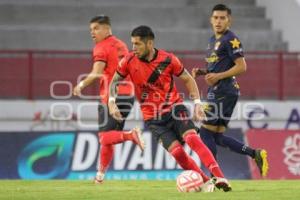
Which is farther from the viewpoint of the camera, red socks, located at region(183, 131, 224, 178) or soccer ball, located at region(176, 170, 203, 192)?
soccer ball, located at region(176, 170, 203, 192)

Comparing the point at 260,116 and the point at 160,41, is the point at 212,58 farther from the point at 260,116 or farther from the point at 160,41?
the point at 160,41

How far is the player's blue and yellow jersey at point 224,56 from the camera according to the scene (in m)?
11.9

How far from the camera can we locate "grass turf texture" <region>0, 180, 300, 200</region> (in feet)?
34.3

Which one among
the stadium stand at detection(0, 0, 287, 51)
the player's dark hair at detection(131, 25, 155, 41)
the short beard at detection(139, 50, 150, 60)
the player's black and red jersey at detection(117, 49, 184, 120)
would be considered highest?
the stadium stand at detection(0, 0, 287, 51)

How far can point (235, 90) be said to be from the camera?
484 inches

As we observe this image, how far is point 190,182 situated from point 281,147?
23.8 feet

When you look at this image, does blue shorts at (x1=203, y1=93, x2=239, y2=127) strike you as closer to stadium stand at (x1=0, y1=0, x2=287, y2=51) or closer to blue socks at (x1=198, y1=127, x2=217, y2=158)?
blue socks at (x1=198, y1=127, x2=217, y2=158)

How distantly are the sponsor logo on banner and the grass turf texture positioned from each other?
4933mm

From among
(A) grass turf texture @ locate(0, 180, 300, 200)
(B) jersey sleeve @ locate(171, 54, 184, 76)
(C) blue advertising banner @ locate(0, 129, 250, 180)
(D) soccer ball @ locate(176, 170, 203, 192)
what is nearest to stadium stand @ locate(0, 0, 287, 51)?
(C) blue advertising banner @ locate(0, 129, 250, 180)

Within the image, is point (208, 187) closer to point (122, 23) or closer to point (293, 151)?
point (293, 151)

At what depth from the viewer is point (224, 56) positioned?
12.0 metres

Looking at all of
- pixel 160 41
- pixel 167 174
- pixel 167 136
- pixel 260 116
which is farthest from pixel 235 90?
pixel 160 41

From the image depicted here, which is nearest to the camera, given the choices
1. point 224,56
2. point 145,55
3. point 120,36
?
point 145,55

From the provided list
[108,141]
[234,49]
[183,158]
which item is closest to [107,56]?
[108,141]
